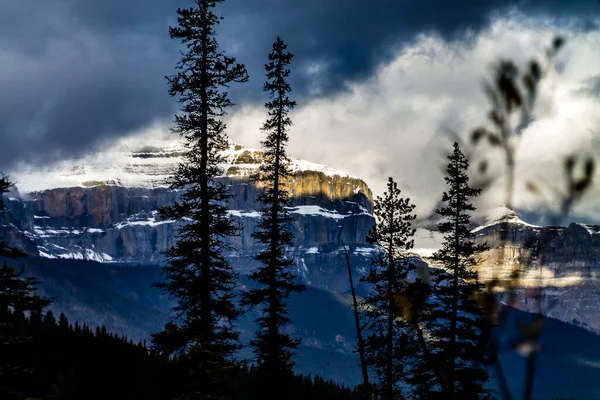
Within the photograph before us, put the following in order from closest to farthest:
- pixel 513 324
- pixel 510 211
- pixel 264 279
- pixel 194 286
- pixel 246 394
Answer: pixel 513 324
pixel 510 211
pixel 246 394
pixel 194 286
pixel 264 279

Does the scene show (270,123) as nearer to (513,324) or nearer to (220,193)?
(220,193)

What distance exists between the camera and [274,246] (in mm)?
32719

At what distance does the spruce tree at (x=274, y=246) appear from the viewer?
31.6 m

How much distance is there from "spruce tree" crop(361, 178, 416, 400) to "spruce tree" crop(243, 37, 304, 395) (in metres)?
3.77

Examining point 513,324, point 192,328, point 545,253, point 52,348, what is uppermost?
point 545,253

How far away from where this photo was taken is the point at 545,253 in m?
3.18

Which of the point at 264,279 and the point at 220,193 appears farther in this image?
the point at 264,279

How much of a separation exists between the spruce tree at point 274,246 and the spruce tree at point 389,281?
377 centimetres

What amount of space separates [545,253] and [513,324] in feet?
1.29

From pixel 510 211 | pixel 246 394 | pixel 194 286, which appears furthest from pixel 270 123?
pixel 510 211

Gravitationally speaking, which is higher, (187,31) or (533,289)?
(187,31)

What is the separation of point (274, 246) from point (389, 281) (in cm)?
570

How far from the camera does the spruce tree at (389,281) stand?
102ft

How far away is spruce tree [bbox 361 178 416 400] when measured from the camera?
102 ft
